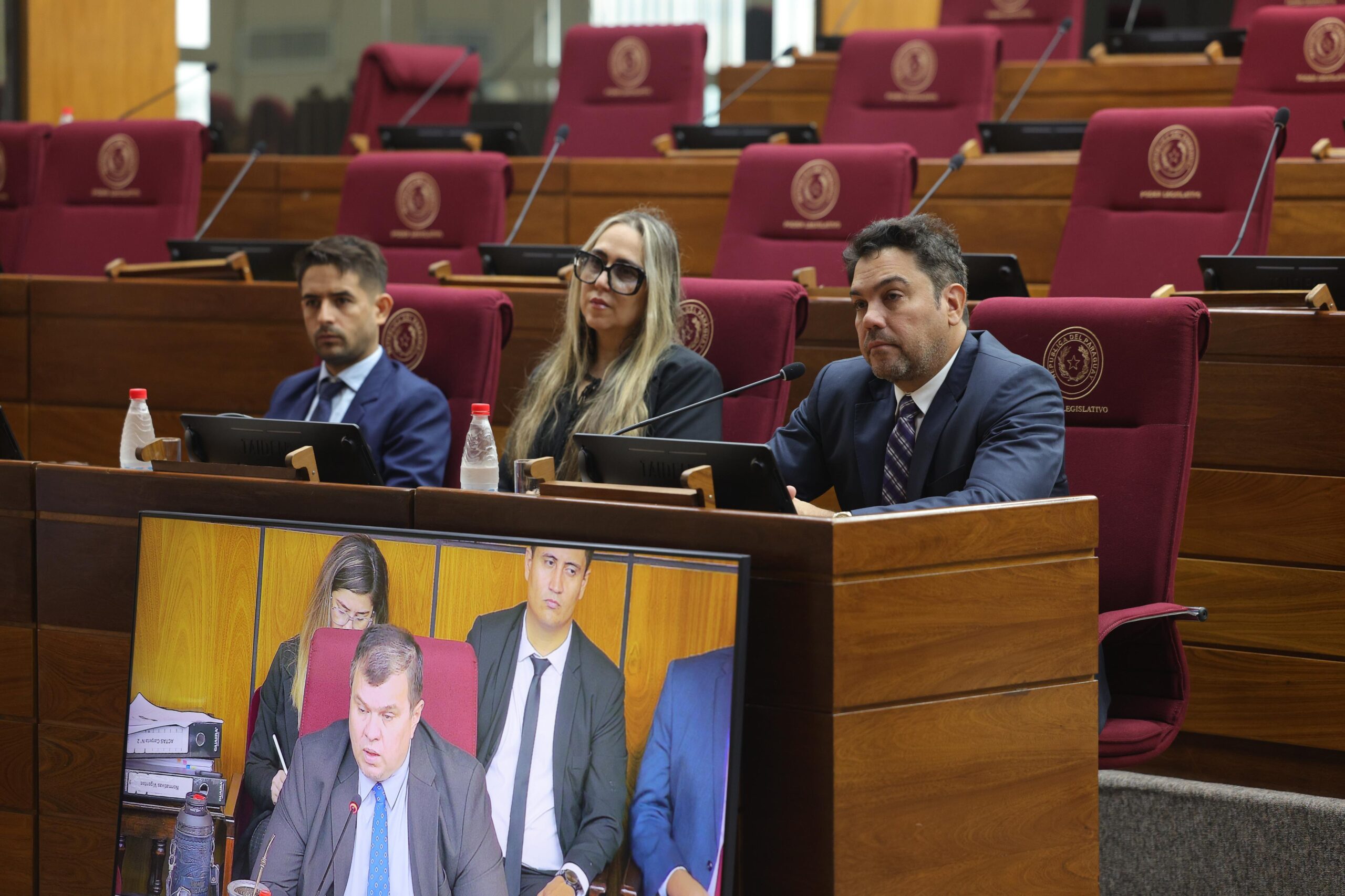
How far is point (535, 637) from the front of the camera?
1006mm

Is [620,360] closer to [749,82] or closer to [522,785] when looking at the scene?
[522,785]

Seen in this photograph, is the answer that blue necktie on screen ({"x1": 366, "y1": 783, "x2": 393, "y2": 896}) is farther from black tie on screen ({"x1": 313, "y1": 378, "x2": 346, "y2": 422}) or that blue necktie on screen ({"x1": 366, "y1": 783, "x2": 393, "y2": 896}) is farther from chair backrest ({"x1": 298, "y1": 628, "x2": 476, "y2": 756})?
black tie on screen ({"x1": 313, "y1": 378, "x2": 346, "y2": 422})

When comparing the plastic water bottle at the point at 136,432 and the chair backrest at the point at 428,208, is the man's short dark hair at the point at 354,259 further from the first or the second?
the chair backrest at the point at 428,208

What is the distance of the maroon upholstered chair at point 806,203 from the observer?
219 centimetres

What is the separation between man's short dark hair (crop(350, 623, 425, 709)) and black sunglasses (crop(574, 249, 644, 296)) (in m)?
0.65

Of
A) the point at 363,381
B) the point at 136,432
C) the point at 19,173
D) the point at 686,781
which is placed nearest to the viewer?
the point at 686,781

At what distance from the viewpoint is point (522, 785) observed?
3.25 feet

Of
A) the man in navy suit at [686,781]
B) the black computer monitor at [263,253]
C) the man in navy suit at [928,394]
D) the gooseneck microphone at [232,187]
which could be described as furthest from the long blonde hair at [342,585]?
the gooseneck microphone at [232,187]

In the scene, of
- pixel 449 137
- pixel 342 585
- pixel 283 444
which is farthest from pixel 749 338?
pixel 449 137

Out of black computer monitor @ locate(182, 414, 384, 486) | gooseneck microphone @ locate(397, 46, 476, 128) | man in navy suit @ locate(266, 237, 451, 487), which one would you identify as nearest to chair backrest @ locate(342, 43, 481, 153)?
gooseneck microphone @ locate(397, 46, 476, 128)

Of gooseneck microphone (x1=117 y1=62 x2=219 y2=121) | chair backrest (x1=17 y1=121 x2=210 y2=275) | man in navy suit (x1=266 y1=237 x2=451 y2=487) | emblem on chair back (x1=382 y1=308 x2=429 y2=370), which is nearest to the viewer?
man in navy suit (x1=266 y1=237 x2=451 y2=487)

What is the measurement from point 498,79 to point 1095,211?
2.76 meters

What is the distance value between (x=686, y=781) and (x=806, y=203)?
56.3 inches

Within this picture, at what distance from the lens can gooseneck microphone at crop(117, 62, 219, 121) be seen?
9.93ft
